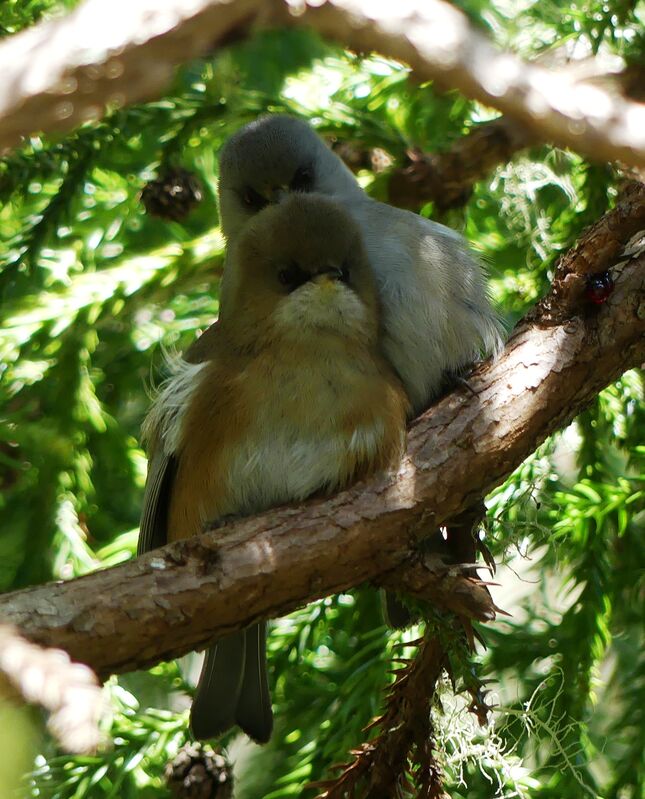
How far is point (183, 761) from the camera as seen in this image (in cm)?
282

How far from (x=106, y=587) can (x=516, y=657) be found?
1693 mm

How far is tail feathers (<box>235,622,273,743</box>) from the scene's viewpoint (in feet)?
9.37

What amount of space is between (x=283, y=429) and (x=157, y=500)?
614 millimetres

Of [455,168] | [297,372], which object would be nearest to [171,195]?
[455,168]

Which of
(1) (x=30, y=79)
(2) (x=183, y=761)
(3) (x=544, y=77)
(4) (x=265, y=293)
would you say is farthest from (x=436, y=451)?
(1) (x=30, y=79)

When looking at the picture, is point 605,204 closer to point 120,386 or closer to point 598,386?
point 598,386

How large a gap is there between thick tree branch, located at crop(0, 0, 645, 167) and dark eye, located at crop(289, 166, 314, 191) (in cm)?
310

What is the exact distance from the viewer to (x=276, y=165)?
13.8 ft

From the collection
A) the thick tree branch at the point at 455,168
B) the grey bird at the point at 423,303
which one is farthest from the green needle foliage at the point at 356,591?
the grey bird at the point at 423,303

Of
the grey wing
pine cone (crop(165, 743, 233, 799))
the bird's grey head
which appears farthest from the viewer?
the bird's grey head

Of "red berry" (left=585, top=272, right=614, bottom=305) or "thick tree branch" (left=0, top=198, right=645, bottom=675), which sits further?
"red berry" (left=585, top=272, right=614, bottom=305)

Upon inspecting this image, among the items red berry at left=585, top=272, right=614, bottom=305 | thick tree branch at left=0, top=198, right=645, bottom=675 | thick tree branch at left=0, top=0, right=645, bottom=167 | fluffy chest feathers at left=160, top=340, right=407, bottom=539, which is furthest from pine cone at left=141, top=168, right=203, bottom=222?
thick tree branch at left=0, top=0, right=645, bottom=167

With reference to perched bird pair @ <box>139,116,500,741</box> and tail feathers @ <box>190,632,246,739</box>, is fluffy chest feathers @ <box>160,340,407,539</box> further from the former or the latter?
tail feathers @ <box>190,632,246,739</box>

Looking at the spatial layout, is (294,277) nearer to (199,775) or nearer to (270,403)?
(270,403)
